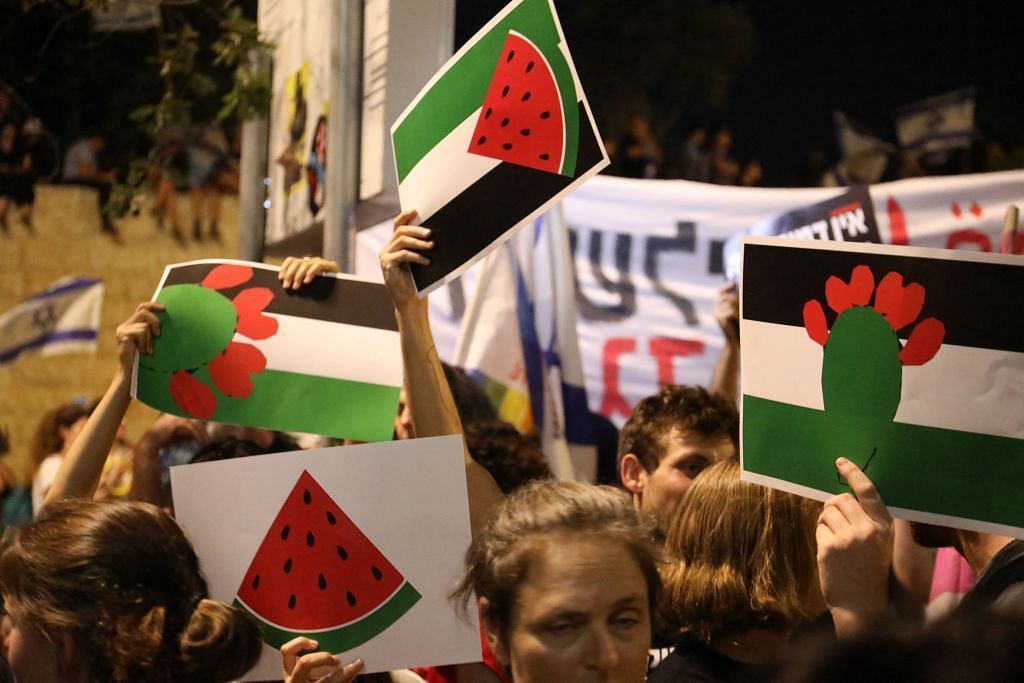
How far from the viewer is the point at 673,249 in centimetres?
653

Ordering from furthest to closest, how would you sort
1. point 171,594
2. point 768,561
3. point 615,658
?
point 768,561
point 171,594
point 615,658

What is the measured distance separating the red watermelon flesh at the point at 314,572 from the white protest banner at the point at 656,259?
3.10 meters

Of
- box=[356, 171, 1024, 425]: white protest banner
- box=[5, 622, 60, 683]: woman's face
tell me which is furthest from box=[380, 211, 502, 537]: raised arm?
box=[356, 171, 1024, 425]: white protest banner

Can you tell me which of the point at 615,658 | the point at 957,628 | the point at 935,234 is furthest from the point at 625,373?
the point at 957,628

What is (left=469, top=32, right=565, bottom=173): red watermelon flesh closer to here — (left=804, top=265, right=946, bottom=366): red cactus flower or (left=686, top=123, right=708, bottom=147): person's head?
(left=804, top=265, right=946, bottom=366): red cactus flower

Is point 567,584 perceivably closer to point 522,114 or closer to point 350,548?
point 350,548

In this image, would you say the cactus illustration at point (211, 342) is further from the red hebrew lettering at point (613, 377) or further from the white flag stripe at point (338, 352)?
the red hebrew lettering at point (613, 377)

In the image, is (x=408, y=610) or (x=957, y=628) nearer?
(x=957, y=628)

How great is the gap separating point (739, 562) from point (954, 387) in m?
0.55

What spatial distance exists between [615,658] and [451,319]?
157 inches

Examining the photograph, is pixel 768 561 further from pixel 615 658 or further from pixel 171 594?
pixel 171 594

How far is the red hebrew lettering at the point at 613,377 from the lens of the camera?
20.5 feet

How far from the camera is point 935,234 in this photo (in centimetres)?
602

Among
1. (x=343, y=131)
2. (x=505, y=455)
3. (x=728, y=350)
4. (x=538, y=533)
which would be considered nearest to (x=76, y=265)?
(x=343, y=131)
